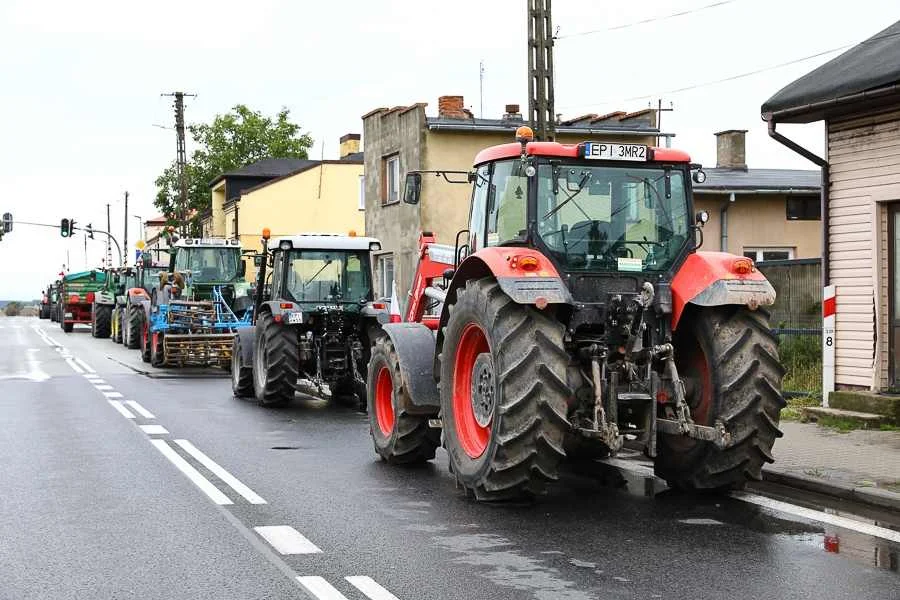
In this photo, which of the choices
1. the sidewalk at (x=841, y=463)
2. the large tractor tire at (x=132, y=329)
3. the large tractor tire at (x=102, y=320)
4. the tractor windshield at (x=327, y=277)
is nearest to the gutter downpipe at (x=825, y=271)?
the sidewalk at (x=841, y=463)

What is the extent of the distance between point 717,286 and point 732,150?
29892mm

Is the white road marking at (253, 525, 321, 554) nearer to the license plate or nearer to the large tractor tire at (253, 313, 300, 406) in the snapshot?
the license plate

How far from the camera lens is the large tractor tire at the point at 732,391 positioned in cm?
866

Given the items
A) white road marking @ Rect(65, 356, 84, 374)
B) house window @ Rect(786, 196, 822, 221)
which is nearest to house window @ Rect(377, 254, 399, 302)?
white road marking @ Rect(65, 356, 84, 374)

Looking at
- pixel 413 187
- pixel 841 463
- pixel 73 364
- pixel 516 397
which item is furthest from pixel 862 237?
pixel 73 364

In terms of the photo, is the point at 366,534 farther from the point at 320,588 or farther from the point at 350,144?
the point at 350,144

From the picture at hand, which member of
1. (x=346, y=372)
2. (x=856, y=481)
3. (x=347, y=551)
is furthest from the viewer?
(x=346, y=372)

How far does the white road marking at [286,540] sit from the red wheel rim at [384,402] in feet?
10.6

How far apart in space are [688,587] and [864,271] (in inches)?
347

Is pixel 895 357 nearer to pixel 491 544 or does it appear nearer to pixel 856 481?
pixel 856 481

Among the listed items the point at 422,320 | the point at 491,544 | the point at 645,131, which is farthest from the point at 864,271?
the point at 645,131

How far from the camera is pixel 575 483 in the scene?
32.4 feet

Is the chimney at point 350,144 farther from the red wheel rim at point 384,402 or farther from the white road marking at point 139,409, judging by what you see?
the red wheel rim at point 384,402

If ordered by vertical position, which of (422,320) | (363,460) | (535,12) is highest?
(535,12)
